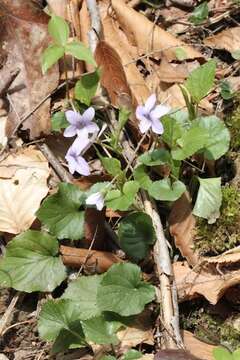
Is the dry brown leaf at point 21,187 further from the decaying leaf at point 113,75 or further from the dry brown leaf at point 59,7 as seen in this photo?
the dry brown leaf at point 59,7

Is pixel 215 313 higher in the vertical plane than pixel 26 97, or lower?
lower

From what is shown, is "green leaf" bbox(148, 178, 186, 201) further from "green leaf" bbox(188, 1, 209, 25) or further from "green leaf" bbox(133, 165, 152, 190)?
"green leaf" bbox(188, 1, 209, 25)

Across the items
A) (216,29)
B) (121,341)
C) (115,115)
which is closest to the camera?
(121,341)

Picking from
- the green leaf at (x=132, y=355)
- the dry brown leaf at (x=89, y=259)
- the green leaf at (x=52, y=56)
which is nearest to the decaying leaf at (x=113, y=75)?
the green leaf at (x=52, y=56)

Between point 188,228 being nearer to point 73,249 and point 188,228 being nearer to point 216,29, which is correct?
point 73,249

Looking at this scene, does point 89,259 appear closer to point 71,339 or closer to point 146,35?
point 71,339

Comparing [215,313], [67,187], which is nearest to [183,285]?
[215,313]

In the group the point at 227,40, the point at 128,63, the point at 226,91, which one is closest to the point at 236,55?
the point at 227,40
